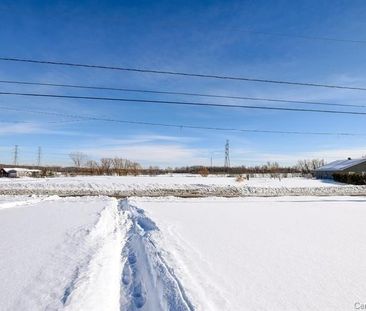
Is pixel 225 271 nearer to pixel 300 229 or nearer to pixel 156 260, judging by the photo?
pixel 156 260

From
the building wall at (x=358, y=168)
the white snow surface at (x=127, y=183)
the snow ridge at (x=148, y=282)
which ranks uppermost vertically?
the building wall at (x=358, y=168)

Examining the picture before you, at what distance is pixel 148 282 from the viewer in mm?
6438

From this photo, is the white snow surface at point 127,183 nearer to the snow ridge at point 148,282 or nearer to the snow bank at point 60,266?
the snow bank at point 60,266

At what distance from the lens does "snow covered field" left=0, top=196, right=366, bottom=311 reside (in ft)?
17.7

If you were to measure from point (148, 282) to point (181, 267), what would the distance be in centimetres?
90

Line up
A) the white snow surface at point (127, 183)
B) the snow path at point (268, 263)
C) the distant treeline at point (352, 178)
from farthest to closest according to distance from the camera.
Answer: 1. the distant treeline at point (352, 178)
2. the white snow surface at point (127, 183)
3. the snow path at point (268, 263)

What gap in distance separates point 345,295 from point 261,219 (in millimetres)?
9562

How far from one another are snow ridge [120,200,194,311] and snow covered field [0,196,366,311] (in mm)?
17

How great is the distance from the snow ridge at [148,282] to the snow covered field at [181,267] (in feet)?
0.05

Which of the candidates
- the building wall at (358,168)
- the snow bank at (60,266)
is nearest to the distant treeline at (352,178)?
the building wall at (358,168)

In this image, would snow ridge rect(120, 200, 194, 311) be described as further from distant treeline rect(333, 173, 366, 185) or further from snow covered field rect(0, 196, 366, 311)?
distant treeline rect(333, 173, 366, 185)

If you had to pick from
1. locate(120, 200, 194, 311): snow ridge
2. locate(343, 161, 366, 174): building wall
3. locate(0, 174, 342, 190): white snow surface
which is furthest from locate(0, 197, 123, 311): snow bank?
locate(343, 161, 366, 174): building wall

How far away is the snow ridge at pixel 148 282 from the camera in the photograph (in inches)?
212

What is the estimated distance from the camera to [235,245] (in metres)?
9.38
